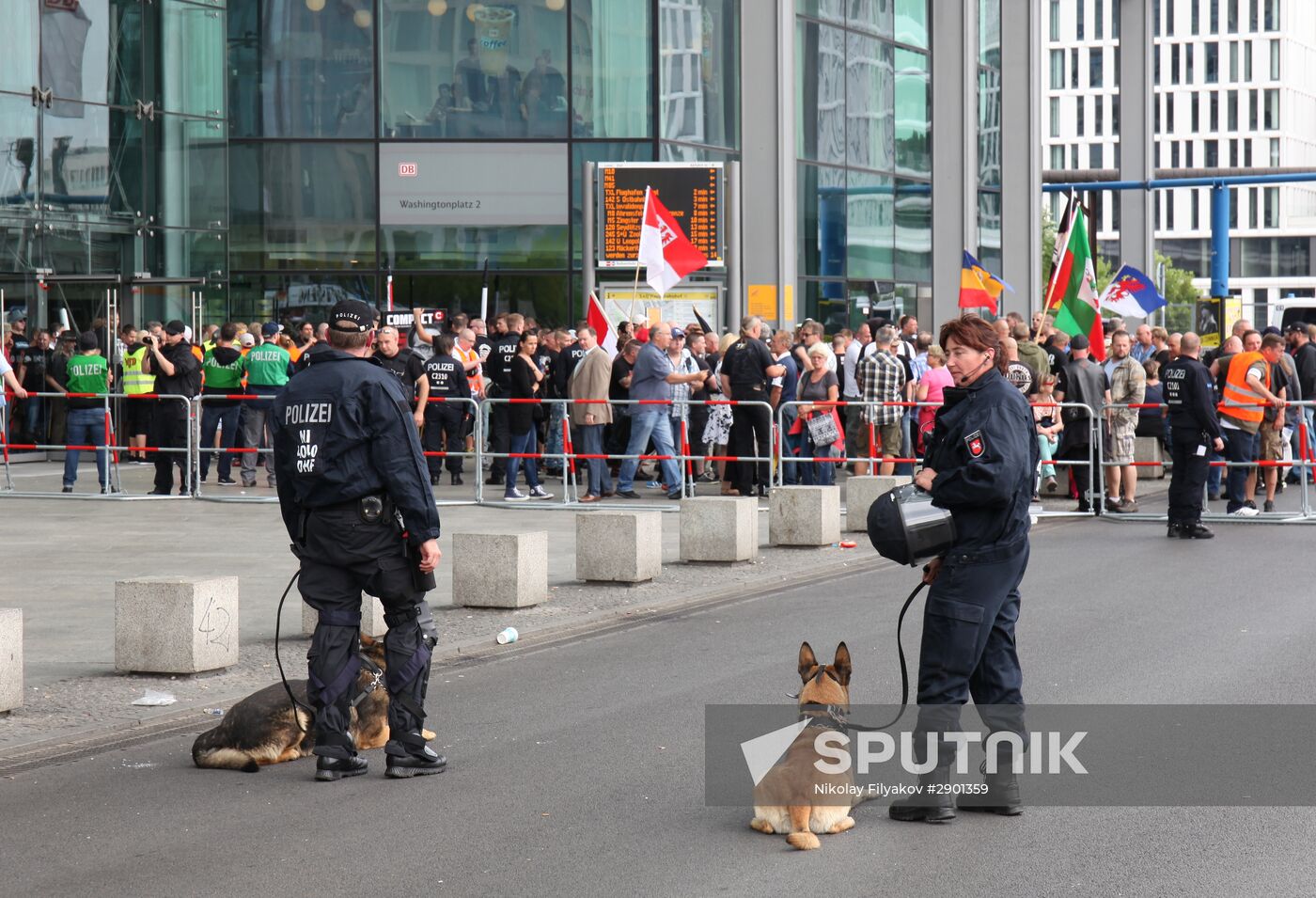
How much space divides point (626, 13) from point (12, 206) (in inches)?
444

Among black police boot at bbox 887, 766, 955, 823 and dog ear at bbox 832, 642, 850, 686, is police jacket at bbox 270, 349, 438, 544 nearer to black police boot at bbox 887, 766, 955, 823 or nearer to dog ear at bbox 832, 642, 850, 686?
dog ear at bbox 832, 642, 850, 686

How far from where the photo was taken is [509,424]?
19.3m

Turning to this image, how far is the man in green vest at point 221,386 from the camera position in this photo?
806 inches

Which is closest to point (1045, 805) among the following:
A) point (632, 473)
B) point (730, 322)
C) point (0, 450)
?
point (632, 473)

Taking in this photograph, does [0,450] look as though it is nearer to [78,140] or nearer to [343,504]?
[78,140]

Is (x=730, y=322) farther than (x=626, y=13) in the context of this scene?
No

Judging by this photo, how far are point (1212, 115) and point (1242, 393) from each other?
117 metres

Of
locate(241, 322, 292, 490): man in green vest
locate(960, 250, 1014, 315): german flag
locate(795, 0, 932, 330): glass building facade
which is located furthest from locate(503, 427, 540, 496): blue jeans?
locate(795, 0, 932, 330): glass building facade

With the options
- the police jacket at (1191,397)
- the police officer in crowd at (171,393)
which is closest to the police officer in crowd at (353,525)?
the police jacket at (1191,397)

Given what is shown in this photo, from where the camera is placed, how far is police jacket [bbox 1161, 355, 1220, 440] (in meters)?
15.7

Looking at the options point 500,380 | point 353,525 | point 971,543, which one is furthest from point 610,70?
point 971,543

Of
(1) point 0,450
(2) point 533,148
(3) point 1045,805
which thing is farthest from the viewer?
(2) point 533,148

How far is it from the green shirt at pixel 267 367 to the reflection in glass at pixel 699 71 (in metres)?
12.2

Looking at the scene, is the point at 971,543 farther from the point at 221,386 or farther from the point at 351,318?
the point at 221,386
